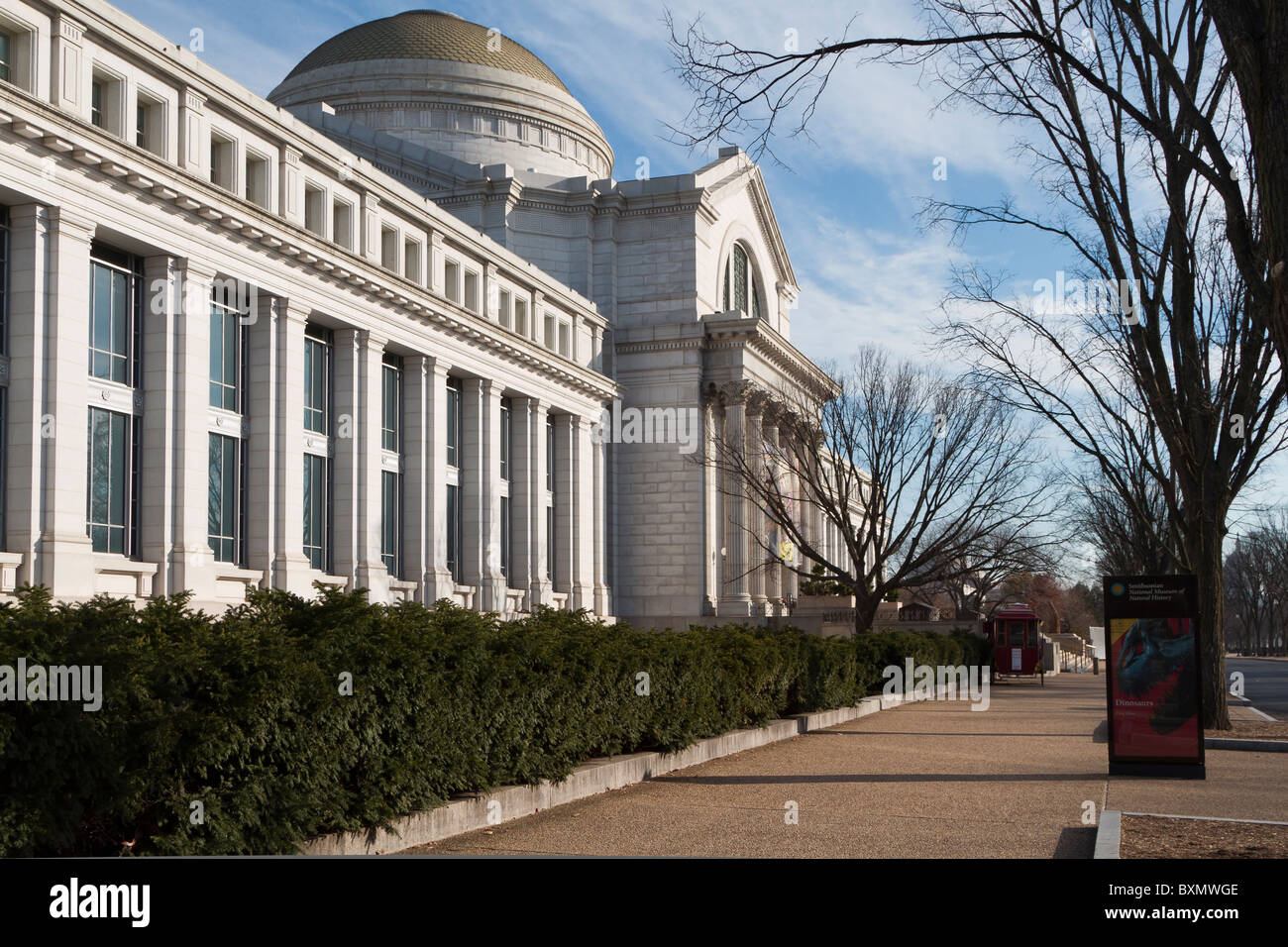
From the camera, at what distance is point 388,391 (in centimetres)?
3891

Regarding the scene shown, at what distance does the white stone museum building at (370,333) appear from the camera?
983 inches

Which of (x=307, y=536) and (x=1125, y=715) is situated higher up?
(x=307, y=536)

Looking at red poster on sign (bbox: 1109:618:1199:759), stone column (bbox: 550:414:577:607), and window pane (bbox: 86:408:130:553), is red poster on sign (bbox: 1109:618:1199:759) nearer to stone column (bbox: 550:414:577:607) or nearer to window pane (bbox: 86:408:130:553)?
window pane (bbox: 86:408:130:553)

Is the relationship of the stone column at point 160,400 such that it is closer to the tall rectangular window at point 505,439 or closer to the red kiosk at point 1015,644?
the tall rectangular window at point 505,439

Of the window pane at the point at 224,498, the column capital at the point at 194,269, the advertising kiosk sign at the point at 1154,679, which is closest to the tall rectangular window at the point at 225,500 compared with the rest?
the window pane at the point at 224,498

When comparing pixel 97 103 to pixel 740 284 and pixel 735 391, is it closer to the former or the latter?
pixel 735 391

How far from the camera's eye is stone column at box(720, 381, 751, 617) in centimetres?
5319

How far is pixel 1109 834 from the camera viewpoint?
10062 mm

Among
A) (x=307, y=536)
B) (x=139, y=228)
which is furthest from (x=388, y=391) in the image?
(x=139, y=228)

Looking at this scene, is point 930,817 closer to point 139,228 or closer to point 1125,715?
point 1125,715

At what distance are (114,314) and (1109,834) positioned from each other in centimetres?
2410

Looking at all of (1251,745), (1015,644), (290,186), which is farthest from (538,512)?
(1251,745)
